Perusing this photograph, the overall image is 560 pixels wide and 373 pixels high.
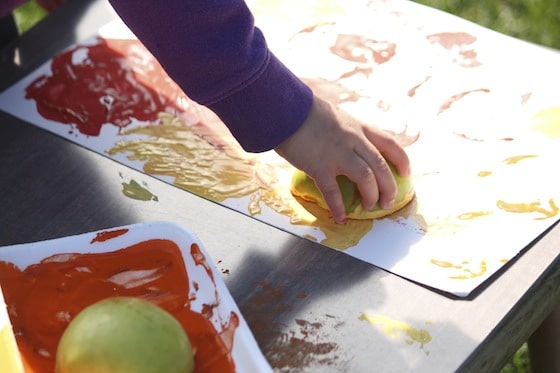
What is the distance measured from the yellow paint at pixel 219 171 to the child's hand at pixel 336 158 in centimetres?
3

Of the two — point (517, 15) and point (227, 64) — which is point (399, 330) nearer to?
point (227, 64)

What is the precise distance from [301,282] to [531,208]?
0.81 feet

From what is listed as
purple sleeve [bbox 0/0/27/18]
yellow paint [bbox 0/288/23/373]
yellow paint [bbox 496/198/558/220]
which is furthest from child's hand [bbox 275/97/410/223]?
purple sleeve [bbox 0/0/27/18]

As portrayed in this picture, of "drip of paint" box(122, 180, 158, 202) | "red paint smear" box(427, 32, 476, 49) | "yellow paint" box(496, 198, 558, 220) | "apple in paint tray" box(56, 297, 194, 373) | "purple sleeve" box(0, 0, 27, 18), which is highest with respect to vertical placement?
"purple sleeve" box(0, 0, 27, 18)

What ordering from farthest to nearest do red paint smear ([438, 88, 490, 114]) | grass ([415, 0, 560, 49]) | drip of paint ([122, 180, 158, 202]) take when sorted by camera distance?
grass ([415, 0, 560, 49]), red paint smear ([438, 88, 490, 114]), drip of paint ([122, 180, 158, 202])

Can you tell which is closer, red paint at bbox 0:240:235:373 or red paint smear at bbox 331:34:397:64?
red paint at bbox 0:240:235:373

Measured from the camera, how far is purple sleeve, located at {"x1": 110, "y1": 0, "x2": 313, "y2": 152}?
0.84 metres

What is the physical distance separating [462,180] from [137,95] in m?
0.42

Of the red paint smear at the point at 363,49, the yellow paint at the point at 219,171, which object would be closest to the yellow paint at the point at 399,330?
the yellow paint at the point at 219,171

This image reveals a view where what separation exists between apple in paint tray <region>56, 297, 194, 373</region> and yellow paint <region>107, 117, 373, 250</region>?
8.9 inches

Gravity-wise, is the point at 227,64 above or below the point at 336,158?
above

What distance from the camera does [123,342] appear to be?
2.11 feet

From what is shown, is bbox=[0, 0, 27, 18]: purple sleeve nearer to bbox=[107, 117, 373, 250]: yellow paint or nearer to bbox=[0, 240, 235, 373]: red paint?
bbox=[107, 117, 373, 250]: yellow paint

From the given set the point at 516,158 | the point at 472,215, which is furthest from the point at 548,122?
the point at 472,215
